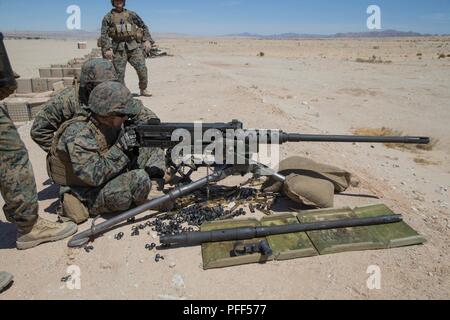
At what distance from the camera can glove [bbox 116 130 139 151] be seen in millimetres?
4015

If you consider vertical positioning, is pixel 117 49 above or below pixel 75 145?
above

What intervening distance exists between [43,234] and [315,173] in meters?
3.12

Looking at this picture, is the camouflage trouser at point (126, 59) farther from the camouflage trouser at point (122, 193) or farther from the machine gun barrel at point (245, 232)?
the machine gun barrel at point (245, 232)

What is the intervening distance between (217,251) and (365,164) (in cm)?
366

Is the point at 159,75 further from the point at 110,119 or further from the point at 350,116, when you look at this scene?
the point at 110,119

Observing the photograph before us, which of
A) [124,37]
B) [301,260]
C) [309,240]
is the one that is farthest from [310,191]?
[124,37]

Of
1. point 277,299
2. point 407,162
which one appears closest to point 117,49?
point 407,162

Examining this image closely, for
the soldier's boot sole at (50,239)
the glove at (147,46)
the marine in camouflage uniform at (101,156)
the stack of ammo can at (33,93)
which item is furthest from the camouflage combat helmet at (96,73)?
the glove at (147,46)

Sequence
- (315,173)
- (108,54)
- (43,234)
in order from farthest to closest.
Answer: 1. (108,54)
2. (315,173)
3. (43,234)

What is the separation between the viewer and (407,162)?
6.60m

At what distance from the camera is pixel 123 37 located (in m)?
9.29

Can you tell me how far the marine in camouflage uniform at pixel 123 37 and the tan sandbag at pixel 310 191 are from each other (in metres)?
6.27
